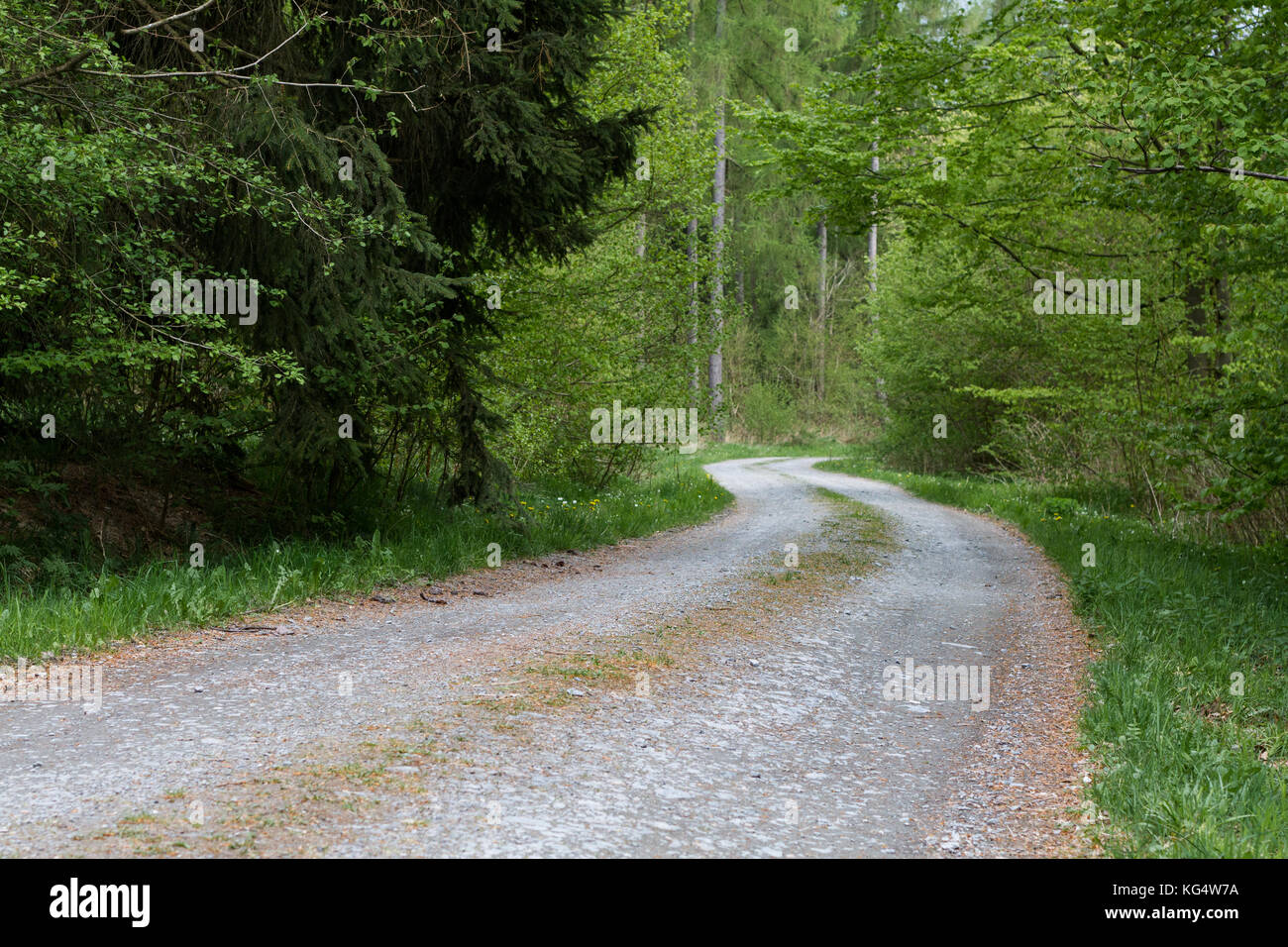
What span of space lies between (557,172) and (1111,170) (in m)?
5.11

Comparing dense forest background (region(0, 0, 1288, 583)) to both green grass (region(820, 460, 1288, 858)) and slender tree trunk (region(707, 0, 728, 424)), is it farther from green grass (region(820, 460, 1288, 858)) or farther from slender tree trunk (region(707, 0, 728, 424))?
green grass (region(820, 460, 1288, 858))

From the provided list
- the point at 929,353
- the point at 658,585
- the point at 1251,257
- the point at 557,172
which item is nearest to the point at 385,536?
the point at 658,585

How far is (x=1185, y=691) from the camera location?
240 inches

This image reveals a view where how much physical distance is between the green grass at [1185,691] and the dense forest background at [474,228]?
92cm

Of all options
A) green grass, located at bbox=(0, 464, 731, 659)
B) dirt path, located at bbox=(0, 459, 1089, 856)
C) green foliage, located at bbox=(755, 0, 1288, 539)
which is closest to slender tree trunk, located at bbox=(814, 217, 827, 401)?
green foliage, located at bbox=(755, 0, 1288, 539)

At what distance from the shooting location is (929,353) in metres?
24.0

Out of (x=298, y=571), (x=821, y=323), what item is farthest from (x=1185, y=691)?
(x=821, y=323)

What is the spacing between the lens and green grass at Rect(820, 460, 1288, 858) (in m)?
4.01

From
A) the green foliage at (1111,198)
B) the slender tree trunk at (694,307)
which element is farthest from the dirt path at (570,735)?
the slender tree trunk at (694,307)

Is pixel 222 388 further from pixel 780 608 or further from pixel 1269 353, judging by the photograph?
pixel 1269 353

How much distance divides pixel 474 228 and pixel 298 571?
4.64m

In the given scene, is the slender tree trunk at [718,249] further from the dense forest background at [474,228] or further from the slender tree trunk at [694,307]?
the slender tree trunk at [694,307]

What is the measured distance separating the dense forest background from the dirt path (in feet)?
7.71

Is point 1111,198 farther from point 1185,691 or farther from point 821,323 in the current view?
point 821,323
